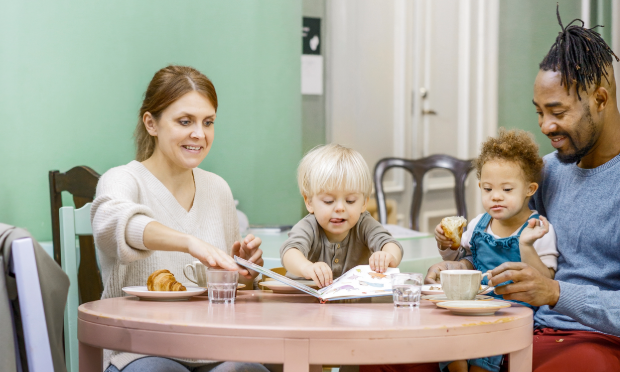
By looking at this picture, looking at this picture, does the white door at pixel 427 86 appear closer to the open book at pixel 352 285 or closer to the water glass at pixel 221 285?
the open book at pixel 352 285

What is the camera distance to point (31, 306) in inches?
44.0

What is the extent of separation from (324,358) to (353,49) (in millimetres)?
3560

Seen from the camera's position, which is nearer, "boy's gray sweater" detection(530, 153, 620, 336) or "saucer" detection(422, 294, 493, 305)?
"saucer" detection(422, 294, 493, 305)

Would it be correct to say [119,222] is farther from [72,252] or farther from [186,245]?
[72,252]

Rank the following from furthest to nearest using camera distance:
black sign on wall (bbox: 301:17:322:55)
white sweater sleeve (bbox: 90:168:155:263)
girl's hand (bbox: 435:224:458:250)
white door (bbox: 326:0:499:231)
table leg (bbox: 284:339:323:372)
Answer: white door (bbox: 326:0:499:231) < black sign on wall (bbox: 301:17:322:55) < girl's hand (bbox: 435:224:458:250) < white sweater sleeve (bbox: 90:168:155:263) < table leg (bbox: 284:339:323:372)

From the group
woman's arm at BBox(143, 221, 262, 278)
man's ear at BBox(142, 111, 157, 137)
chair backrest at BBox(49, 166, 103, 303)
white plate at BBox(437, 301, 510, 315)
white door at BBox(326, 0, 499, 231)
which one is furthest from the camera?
white door at BBox(326, 0, 499, 231)

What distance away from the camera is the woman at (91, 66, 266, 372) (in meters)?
1.56

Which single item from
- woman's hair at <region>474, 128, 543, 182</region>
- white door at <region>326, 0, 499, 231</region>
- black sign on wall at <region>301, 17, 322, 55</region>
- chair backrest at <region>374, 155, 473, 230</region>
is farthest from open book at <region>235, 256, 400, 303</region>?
white door at <region>326, 0, 499, 231</region>

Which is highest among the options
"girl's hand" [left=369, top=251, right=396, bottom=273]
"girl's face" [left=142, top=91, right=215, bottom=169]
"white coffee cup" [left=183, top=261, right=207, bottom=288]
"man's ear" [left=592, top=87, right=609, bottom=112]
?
"man's ear" [left=592, top=87, right=609, bottom=112]

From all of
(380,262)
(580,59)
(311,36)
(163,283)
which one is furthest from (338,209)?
(311,36)

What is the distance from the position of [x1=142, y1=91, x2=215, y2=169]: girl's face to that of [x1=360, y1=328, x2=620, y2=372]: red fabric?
31.9 inches

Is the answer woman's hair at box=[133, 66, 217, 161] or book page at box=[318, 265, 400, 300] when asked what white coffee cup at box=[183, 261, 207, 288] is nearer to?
book page at box=[318, 265, 400, 300]

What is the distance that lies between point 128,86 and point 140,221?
1.69 metres

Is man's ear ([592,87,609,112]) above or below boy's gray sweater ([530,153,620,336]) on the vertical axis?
above
